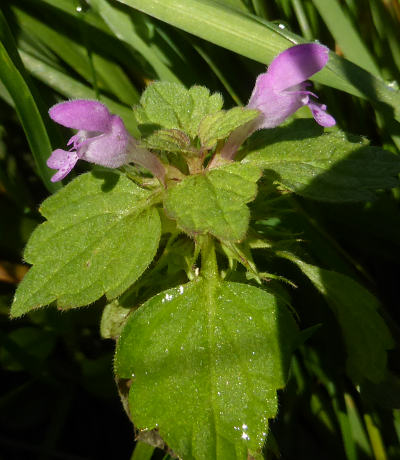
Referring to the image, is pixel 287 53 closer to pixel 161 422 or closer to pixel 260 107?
pixel 260 107

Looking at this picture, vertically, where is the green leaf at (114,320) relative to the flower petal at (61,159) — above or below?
below

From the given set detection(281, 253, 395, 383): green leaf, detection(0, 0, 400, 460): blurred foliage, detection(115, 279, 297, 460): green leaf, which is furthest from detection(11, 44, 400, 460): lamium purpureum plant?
detection(0, 0, 400, 460): blurred foliage

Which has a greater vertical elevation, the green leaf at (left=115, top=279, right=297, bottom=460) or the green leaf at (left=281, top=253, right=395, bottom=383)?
the green leaf at (left=115, top=279, right=297, bottom=460)

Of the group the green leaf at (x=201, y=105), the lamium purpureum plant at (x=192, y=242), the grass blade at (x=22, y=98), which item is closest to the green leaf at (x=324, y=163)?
the lamium purpureum plant at (x=192, y=242)

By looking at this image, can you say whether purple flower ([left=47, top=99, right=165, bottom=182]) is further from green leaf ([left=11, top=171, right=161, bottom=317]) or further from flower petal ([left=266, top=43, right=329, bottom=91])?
flower petal ([left=266, top=43, right=329, bottom=91])

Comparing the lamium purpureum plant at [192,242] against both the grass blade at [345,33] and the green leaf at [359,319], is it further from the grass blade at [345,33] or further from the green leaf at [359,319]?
the grass blade at [345,33]

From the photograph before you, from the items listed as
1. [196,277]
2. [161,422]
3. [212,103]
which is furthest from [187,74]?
[161,422]
